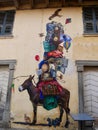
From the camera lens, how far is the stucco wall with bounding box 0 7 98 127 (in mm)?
8742

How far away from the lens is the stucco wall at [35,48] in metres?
8.74

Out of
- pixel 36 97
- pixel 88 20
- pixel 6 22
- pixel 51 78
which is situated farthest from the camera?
pixel 6 22

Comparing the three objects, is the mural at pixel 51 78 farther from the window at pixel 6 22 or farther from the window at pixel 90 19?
the window at pixel 6 22

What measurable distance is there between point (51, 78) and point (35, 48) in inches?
62.8

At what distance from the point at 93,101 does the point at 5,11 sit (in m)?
6.09

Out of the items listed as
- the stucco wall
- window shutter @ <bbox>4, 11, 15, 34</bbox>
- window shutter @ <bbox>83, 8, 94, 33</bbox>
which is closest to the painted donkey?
the stucco wall

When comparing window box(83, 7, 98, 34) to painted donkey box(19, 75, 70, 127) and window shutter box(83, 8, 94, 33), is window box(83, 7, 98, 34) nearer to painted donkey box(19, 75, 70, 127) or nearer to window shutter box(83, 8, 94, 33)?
window shutter box(83, 8, 94, 33)

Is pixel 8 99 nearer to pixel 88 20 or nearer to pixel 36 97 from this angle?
pixel 36 97

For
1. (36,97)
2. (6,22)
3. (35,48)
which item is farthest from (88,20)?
(36,97)

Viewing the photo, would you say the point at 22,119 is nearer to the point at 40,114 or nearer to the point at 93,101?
the point at 40,114

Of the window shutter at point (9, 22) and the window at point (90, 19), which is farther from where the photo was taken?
the window shutter at point (9, 22)

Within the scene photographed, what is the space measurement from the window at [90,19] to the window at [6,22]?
3.49 meters

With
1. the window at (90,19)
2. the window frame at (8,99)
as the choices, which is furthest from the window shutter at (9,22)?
the window at (90,19)

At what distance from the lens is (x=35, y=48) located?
9.71 meters
